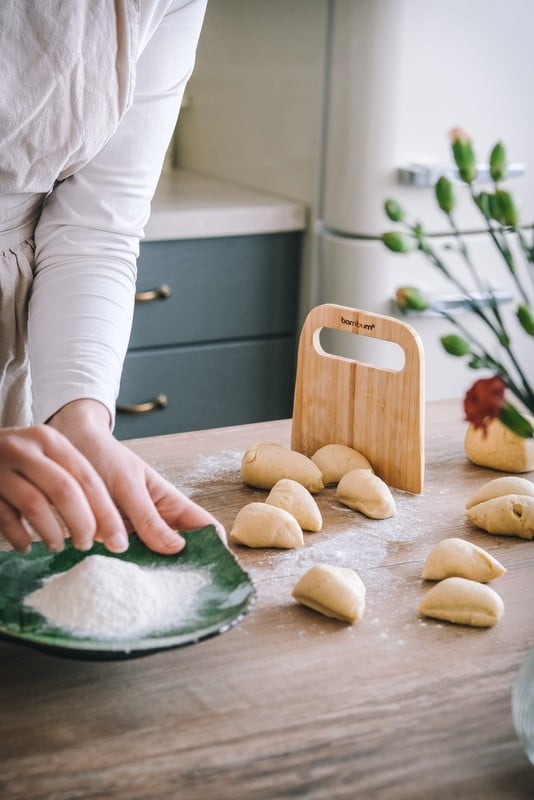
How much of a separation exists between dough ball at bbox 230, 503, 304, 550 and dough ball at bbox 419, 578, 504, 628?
155 mm

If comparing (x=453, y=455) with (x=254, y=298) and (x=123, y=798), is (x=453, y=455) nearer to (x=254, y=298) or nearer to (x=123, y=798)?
(x=123, y=798)

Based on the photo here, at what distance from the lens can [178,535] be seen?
2.75ft

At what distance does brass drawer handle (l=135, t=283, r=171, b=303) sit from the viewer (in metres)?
1.96

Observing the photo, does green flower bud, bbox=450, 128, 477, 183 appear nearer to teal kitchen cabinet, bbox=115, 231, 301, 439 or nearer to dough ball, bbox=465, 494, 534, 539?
dough ball, bbox=465, 494, 534, 539

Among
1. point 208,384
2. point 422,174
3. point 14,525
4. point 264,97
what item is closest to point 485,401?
point 14,525

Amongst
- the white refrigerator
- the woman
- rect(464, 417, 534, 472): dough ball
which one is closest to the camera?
the woman

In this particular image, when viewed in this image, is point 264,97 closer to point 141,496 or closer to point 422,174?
point 422,174

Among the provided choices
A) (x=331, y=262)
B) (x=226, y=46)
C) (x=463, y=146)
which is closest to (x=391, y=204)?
(x=463, y=146)

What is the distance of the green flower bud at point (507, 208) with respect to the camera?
2.00 feet

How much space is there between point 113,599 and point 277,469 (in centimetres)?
36

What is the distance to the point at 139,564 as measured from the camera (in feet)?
2.74

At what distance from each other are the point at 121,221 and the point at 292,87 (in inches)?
42.7

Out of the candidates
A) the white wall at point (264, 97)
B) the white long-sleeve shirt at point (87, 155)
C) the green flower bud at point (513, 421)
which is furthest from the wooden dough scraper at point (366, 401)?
the white wall at point (264, 97)

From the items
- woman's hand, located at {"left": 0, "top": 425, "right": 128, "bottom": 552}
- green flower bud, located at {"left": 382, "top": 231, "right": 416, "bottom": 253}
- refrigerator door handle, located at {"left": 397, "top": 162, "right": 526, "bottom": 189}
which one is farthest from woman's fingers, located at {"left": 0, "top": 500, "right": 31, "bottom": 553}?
refrigerator door handle, located at {"left": 397, "top": 162, "right": 526, "bottom": 189}
